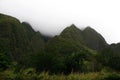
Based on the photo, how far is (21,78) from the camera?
575 inches

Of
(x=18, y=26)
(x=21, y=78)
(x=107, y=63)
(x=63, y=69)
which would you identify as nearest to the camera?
(x=21, y=78)

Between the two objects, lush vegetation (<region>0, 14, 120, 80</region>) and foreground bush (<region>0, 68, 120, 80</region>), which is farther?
lush vegetation (<region>0, 14, 120, 80</region>)

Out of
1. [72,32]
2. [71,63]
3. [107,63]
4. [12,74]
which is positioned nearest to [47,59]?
[71,63]

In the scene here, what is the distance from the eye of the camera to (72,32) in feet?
627

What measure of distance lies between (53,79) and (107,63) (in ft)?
139

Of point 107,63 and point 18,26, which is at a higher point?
point 18,26

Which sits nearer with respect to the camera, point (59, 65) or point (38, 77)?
point (38, 77)

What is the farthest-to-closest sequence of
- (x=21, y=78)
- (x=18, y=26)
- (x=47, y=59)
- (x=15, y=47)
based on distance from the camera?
(x=18, y=26) → (x=15, y=47) → (x=47, y=59) → (x=21, y=78)

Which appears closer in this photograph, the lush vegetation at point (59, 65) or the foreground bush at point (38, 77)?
the foreground bush at point (38, 77)

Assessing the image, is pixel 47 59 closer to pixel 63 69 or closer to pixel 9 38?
pixel 63 69

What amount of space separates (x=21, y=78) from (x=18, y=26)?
584 feet

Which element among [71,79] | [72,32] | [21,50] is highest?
[72,32]

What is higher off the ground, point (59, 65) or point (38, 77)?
point (59, 65)

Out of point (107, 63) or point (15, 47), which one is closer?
point (107, 63)
